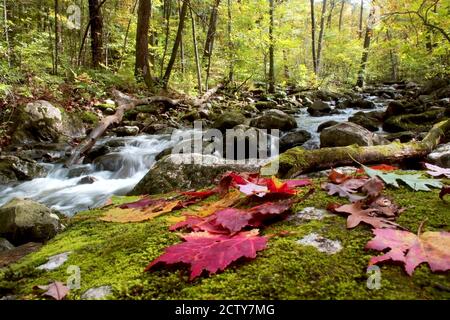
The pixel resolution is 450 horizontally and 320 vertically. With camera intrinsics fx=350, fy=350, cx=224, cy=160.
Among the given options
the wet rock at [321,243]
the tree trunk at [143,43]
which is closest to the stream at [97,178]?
the wet rock at [321,243]

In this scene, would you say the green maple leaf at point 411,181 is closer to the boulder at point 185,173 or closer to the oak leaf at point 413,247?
the oak leaf at point 413,247

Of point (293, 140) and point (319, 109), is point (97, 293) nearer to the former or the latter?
point (293, 140)

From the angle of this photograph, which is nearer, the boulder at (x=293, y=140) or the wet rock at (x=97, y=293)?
the wet rock at (x=97, y=293)

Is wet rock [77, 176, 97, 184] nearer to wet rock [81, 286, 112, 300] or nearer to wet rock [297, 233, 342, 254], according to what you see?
wet rock [81, 286, 112, 300]

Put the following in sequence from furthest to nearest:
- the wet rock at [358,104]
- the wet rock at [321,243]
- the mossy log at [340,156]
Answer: the wet rock at [358,104], the mossy log at [340,156], the wet rock at [321,243]

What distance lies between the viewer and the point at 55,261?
5.28ft

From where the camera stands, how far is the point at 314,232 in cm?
143

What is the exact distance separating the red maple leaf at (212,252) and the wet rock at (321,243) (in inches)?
6.8

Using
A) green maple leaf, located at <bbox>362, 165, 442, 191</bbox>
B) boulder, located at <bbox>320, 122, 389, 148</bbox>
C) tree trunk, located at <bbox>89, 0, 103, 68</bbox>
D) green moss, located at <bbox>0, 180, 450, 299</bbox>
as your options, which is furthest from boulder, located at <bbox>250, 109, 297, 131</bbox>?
green moss, located at <bbox>0, 180, 450, 299</bbox>

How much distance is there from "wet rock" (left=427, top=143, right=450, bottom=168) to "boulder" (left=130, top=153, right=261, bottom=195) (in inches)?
76.4

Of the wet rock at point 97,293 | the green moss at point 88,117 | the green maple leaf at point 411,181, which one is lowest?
the wet rock at point 97,293

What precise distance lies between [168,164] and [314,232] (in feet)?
9.44

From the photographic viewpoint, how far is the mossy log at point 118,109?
8.15 m
